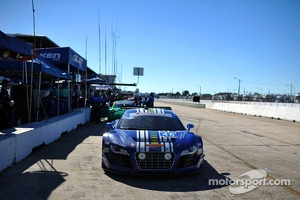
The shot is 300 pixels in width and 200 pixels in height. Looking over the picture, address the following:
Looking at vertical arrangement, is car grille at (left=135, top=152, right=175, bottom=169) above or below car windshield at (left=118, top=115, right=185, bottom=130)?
below

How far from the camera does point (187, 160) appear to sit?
5629 mm

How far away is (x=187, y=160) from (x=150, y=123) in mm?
1643

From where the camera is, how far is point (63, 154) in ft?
25.4

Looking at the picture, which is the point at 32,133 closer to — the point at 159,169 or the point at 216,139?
the point at 159,169

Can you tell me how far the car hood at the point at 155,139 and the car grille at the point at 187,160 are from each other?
0.21 metres

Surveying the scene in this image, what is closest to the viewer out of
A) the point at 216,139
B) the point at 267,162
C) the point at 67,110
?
the point at 267,162

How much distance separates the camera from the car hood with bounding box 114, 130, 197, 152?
18.2 ft

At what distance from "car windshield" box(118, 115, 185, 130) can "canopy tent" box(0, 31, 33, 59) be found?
129 inches

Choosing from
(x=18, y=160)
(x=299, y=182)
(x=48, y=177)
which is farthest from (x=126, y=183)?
(x=299, y=182)

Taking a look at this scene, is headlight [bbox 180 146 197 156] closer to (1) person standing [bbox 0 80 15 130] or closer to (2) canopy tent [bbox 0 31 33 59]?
(2) canopy tent [bbox 0 31 33 59]

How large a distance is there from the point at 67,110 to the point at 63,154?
801 centimetres

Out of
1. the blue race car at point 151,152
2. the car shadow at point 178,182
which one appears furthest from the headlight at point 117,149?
the car shadow at point 178,182

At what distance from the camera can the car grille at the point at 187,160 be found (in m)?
5.54

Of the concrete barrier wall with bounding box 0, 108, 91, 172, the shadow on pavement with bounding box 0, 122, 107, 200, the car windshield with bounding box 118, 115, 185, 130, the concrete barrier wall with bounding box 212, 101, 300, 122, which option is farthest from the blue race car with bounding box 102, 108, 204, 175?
the concrete barrier wall with bounding box 212, 101, 300, 122
